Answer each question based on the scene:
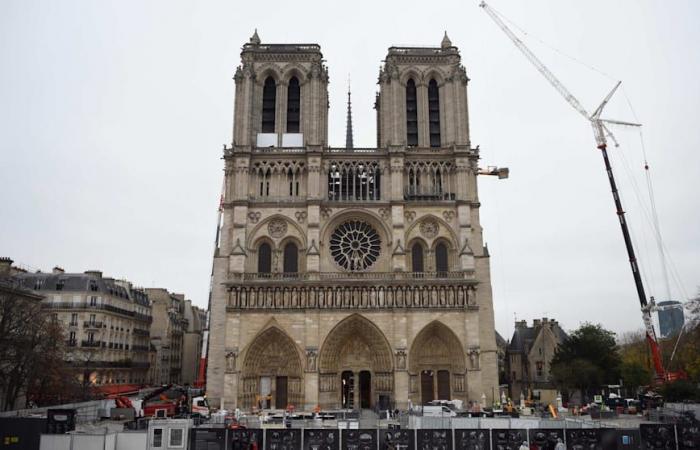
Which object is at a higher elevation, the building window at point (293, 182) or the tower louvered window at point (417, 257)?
the building window at point (293, 182)

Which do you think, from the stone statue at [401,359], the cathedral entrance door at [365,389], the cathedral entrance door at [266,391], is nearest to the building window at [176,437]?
the cathedral entrance door at [266,391]

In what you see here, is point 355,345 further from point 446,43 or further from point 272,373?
point 446,43

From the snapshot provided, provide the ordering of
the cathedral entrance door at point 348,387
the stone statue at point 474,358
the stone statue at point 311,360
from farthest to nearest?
the cathedral entrance door at point 348,387, the stone statue at point 474,358, the stone statue at point 311,360

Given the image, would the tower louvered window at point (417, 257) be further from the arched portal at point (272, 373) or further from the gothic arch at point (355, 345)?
the arched portal at point (272, 373)

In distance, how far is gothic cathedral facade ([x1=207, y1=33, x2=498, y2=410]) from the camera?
3891 cm

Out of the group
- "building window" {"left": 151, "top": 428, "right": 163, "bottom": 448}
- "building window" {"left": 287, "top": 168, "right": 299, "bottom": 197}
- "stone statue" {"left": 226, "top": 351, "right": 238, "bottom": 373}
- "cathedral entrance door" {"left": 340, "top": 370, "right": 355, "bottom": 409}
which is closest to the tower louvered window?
"cathedral entrance door" {"left": 340, "top": 370, "right": 355, "bottom": 409}

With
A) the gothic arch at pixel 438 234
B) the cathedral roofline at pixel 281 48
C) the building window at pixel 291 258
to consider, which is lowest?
the building window at pixel 291 258

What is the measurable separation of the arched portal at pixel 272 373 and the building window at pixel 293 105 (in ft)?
48.3

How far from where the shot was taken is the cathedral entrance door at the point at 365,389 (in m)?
40.3

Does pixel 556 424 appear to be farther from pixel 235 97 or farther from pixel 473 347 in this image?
pixel 235 97

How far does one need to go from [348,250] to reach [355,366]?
7690mm

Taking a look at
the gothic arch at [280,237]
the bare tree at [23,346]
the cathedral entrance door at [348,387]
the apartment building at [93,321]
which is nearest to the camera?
Result: the bare tree at [23,346]

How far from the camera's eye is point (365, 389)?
40438 millimetres

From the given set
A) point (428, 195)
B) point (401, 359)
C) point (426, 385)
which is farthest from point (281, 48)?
point (426, 385)
